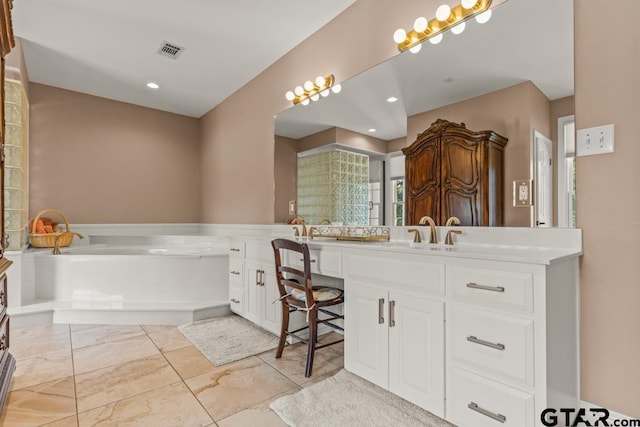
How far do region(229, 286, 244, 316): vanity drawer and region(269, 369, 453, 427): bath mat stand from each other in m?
1.24

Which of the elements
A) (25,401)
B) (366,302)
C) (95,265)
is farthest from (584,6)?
(95,265)

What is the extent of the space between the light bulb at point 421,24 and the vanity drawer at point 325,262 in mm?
1371

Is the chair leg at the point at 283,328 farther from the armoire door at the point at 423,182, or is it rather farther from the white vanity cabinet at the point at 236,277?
Answer: the armoire door at the point at 423,182

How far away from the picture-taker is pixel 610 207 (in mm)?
1406

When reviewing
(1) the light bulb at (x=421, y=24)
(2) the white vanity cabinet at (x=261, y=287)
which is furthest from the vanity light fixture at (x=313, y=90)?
(2) the white vanity cabinet at (x=261, y=287)

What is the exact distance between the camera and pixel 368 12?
2.40m

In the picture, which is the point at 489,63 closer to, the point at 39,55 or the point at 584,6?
the point at 584,6

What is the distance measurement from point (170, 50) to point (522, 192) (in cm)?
313

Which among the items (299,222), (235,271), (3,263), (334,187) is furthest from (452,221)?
(3,263)

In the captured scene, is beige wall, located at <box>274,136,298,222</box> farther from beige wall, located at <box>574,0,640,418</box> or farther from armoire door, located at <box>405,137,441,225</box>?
beige wall, located at <box>574,0,640,418</box>

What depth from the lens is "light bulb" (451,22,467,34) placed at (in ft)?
6.07

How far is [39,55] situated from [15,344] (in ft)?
8.62

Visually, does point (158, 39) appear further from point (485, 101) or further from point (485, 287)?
point (485, 287)

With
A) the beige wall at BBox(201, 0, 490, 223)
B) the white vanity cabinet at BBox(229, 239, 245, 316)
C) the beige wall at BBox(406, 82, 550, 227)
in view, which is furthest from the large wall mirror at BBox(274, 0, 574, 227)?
the white vanity cabinet at BBox(229, 239, 245, 316)
